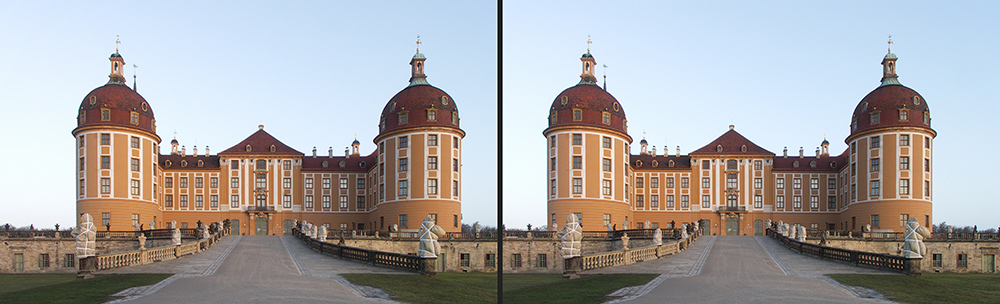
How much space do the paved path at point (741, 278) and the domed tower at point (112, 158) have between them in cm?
4332

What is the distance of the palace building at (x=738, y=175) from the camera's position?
69688 millimetres

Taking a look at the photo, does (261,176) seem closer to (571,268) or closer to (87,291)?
(571,268)

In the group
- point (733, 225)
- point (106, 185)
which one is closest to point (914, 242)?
point (733, 225)

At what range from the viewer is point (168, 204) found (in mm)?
78688

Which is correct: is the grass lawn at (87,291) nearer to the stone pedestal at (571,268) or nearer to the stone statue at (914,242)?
the stone pedestal at (571,268)

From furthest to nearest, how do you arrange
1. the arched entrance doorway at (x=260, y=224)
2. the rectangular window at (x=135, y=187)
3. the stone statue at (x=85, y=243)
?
the arched entrance doorway at (x=260, y=224)
the rectangular window at (x=135, y=187)
the stone statue at (x=85, y=243)

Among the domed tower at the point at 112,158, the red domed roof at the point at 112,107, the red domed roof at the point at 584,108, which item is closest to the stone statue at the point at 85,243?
the domed tower at the point at 112,158

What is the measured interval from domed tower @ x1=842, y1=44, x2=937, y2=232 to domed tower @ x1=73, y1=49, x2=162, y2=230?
184ft

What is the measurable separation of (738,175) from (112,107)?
170 feet

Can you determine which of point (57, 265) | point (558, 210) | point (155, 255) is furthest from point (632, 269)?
point (57, 265)

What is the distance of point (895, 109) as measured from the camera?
230ft

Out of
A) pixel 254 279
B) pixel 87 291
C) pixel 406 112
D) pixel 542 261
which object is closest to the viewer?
pixel 87 291

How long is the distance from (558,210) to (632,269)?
3258 cm

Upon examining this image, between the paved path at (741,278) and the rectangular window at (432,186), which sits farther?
the rectangular window at (432,186)
